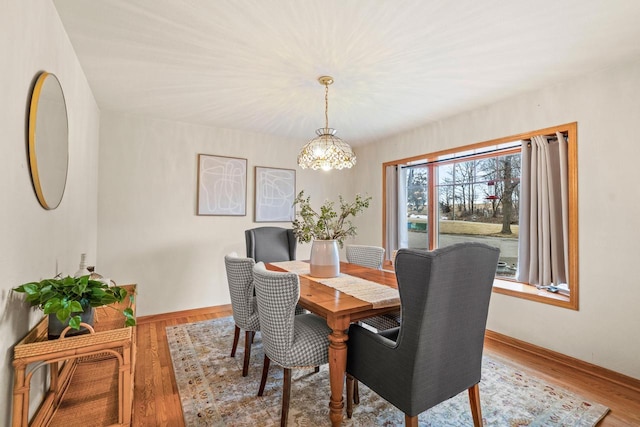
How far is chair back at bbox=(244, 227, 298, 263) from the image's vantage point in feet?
10.9

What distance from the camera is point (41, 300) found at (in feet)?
3.91

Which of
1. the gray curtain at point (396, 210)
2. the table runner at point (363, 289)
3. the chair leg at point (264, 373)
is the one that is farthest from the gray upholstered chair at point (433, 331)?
the gray curtain at point (396, 210)

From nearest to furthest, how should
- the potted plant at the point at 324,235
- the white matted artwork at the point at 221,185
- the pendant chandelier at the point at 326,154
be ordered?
the potted plant at the point at 324,235, the pendant chandelier at the point at 326,154, the white matted artwork at the point at 221,185

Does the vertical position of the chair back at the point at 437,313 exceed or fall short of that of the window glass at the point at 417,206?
it falls short

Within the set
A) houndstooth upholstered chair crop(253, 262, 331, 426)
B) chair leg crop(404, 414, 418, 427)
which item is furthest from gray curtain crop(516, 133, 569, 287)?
houndstooth upholstered chair crop(253, 262, 331, 426)

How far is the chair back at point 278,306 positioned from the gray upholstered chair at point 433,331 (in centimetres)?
44

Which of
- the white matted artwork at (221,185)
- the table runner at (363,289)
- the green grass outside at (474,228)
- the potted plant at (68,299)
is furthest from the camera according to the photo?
the white matted artwork at (221,185)

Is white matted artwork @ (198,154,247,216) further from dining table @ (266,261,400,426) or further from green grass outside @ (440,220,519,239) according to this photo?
green grass outside @ (440,220,519,239)

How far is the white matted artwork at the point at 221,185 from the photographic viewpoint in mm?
3816

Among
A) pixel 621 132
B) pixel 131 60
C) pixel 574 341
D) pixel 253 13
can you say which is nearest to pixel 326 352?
pixel 253 13

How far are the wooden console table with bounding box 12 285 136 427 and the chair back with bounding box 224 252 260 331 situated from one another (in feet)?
2.41

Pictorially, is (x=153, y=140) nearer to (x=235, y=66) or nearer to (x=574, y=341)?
(x=235, y=66)

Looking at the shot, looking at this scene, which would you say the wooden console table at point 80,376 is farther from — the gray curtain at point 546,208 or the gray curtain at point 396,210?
the gray curtain at point 396,210

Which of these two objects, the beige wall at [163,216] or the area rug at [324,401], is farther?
Result: the beige wall at [163,216]
